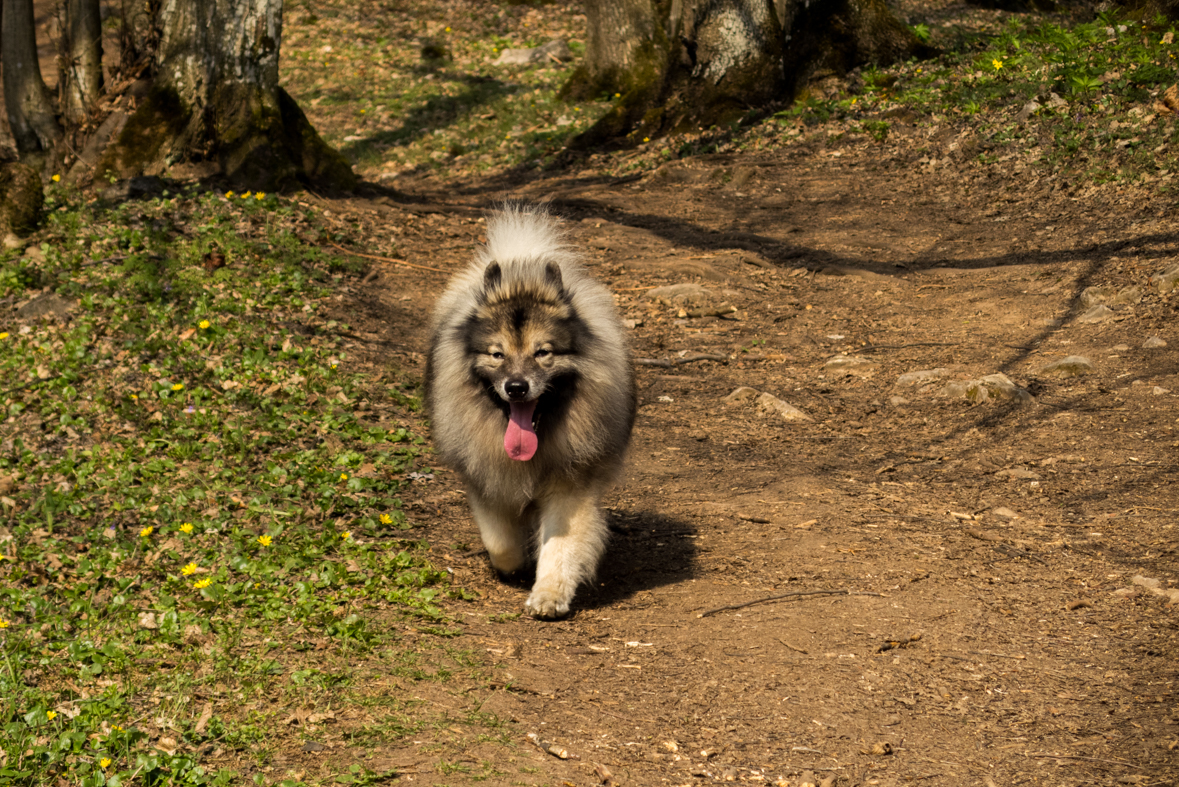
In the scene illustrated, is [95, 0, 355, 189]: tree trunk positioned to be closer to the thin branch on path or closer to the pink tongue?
the pink tongue

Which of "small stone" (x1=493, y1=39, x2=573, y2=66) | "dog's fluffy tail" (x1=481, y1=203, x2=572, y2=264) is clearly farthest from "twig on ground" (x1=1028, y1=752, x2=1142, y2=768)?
"small stone" (x1=493, y1=39, x2=573, y2=66)

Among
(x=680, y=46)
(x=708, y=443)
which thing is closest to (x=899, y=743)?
(x=708, y=443)

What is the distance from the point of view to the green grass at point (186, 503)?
3.44 m

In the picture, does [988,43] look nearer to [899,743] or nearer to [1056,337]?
[1056,337]

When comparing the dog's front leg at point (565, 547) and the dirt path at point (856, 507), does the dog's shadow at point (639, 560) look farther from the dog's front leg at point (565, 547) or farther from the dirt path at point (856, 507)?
the dog's front leg at point (565, 547)

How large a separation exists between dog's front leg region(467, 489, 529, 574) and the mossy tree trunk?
862cm

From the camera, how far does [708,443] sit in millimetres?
6645

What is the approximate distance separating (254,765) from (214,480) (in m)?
2.74

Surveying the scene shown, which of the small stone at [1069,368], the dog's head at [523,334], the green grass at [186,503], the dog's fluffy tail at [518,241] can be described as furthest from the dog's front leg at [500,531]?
the small stone at [1069,368]

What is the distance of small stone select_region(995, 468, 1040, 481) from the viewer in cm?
560

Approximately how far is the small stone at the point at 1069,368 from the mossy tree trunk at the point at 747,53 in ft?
21.1

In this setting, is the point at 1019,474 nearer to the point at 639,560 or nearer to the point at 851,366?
the point at 851,366

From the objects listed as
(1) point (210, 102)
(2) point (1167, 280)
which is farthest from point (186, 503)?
(2) point (1167, 280)

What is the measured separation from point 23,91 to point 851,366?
310 inches
